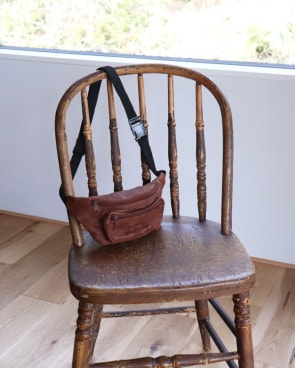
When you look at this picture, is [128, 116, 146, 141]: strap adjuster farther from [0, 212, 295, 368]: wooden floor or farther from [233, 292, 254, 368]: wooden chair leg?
[0, 212, 295, 368]: wooden floor

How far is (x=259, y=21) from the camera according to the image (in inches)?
81.7

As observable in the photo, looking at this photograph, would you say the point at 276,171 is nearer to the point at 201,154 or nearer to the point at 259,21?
the point at 259,21

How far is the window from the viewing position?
2.08 m

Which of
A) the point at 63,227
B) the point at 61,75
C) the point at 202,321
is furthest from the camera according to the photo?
the point at 63,227

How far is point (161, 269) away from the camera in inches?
51.5

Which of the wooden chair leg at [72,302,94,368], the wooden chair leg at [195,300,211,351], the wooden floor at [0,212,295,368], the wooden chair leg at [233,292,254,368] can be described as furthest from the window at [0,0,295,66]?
the wooden chair leg at [72,302,94,368]

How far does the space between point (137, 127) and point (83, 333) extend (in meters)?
0.52

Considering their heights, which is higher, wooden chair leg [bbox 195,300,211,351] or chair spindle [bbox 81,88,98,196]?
chair spindle [bbox 81,88,98,196]

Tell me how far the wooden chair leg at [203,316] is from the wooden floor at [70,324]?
5 centimetres

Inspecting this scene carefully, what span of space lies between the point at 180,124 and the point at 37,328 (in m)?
0.90

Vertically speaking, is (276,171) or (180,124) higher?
(180,124)

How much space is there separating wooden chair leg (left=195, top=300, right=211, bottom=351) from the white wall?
60 cm

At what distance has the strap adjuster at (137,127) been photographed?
1466mm

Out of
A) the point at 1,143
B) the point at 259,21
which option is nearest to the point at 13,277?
the point at 1,143
